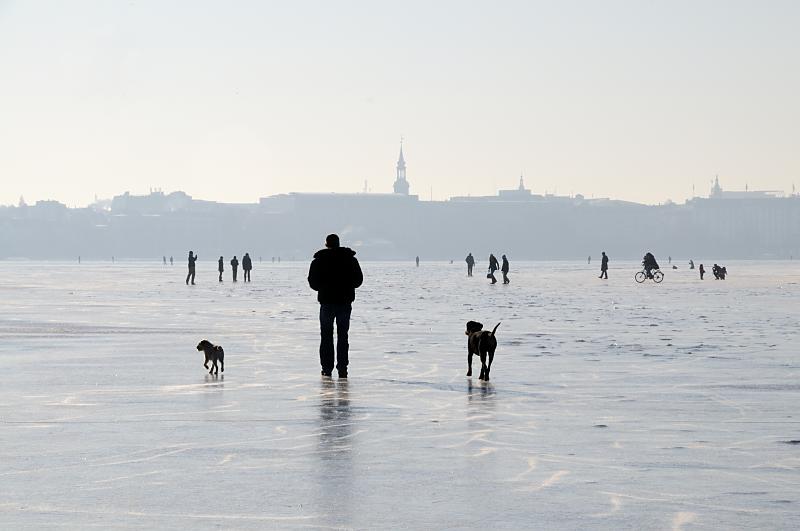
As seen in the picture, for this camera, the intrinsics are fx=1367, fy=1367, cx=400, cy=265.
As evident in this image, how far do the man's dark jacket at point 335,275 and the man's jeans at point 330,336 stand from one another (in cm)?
8

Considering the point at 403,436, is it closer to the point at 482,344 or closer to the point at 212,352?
the point at 482,344

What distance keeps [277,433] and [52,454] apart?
169 cm

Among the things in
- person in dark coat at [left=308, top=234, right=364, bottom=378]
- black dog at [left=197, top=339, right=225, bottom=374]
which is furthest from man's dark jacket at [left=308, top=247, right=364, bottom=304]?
Result: black dog at [left=197, top=339, right=225, bottom=374]

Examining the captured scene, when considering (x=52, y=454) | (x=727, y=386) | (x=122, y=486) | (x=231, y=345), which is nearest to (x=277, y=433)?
(x=52, y=454)

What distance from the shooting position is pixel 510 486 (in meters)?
7.38

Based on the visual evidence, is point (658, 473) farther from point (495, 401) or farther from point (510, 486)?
point (495, 401)

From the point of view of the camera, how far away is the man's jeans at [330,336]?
1425cm

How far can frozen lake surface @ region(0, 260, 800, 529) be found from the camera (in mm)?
6691

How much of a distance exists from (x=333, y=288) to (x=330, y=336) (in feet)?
1.68

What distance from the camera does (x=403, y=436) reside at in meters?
9.52

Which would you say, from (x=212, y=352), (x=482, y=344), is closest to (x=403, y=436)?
(x=482, y=344)

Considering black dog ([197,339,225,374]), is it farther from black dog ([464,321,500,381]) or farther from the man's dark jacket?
black dog ([464,321,500,381])

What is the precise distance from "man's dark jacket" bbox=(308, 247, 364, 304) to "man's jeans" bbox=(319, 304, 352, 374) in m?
0.08

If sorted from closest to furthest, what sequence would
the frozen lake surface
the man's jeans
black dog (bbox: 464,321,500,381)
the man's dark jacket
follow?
Answer: the frozen lake surface, black dog (bbox: 464,321,500,381), the man's jeans, the man's dark jacket
